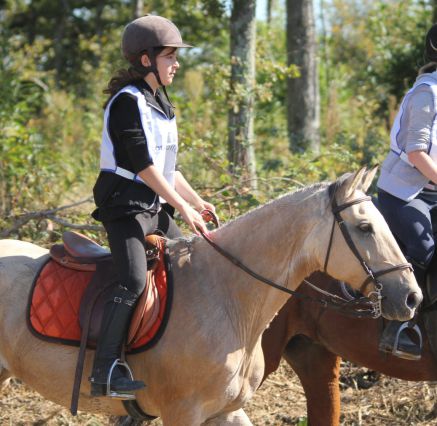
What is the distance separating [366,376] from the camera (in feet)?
23.1

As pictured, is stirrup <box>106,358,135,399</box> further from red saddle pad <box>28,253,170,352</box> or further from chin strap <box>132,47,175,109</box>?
chin strap <box>132,47,175,109</box>

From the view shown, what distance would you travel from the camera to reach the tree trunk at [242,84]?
876 cm

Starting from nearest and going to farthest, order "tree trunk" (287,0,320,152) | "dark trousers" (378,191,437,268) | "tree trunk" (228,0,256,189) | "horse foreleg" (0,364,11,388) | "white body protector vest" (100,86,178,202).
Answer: "white body protector vest" (100,86,178,202) < "horse foreleg" (0,364,11,388) < "dark trousers" (378,191,437,268) < "tree trunk" (228,0,256,189) < "tree trunk" (287,0,320,152)

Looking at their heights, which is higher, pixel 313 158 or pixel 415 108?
pixel 415 108

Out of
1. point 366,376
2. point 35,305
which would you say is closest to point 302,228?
point 35,305

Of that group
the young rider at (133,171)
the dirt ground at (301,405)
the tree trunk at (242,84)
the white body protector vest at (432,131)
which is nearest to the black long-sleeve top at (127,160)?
the young rider at (133,171)

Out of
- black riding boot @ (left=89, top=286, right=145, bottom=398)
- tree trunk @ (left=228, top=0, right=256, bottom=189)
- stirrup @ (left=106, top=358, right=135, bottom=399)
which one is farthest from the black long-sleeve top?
tree trunk @ (left=228, top=0, right=256, bottom=189)

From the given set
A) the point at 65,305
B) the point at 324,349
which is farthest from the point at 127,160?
the point at 324,349

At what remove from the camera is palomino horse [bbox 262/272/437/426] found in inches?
208

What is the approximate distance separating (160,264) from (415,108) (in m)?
1.84

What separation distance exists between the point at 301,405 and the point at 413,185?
2567 millimetres

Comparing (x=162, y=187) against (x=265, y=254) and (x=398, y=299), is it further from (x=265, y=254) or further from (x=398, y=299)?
(x=398, y=299)

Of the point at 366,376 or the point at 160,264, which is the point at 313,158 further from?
the point at 160,264

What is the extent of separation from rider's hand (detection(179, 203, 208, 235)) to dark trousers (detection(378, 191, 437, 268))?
4.73ft
